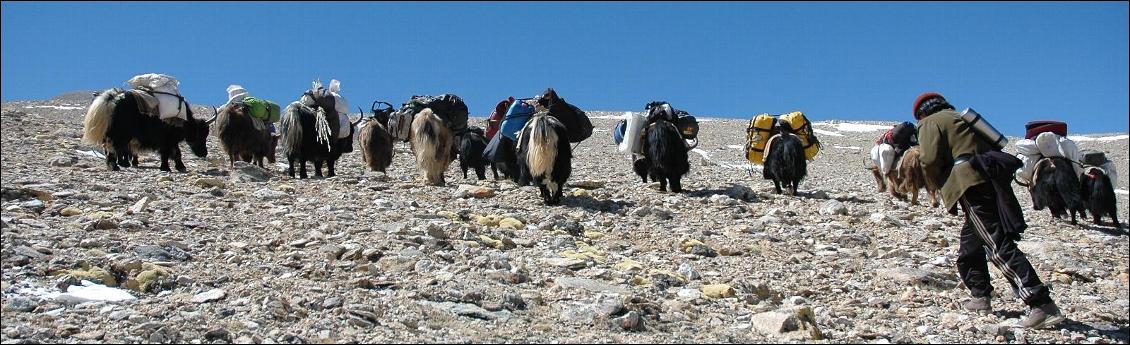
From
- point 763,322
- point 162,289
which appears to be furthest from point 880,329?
point 162,289

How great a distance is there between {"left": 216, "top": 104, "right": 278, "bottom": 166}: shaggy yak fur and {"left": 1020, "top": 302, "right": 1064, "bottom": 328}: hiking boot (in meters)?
10.7

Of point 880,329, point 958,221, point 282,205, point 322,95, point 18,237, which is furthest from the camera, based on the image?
point 322,95

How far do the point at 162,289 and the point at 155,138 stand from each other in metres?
7.17

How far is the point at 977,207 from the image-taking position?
5145mm

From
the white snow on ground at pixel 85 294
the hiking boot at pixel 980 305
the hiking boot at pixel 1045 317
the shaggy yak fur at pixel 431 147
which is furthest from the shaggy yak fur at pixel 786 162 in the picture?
the white snow on ground at pixel 85 294

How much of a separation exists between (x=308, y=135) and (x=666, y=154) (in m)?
4.79

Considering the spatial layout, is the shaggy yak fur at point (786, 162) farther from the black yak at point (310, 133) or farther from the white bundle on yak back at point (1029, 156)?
the black yak at point (310, 133)

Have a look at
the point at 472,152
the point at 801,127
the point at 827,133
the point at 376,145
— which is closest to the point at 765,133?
the point at 801,127

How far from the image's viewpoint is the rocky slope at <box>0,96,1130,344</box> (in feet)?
14.4

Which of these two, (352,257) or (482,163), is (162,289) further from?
(482,163)

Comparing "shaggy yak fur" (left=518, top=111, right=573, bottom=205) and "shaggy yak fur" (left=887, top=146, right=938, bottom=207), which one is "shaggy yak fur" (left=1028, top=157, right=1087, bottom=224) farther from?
"shaggy yak fur" (left=518, top=111, right=573, bottom=205)

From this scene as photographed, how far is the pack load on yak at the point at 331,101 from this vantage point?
12547 mm

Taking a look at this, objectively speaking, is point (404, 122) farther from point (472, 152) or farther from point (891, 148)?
point (891, 148)

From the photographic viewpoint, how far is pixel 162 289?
4.84 meters
